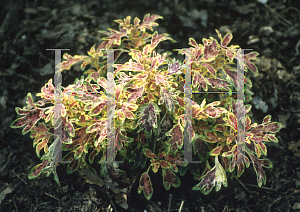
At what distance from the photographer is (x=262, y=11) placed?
2.58 metres

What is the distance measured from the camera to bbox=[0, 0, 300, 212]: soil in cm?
168

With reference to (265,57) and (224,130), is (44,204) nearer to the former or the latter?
(224,130)

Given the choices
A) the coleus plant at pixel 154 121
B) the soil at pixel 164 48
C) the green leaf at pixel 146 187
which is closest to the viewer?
the coleus plant at pixel 154 121

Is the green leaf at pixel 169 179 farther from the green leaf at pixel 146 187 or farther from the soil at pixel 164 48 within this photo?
the soil at pixel 164 48

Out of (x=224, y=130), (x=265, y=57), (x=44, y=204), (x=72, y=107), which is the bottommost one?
(x=44, y=204)

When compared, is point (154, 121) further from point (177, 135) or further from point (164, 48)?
point (164, 48)

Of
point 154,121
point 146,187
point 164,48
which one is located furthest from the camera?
point 164,48

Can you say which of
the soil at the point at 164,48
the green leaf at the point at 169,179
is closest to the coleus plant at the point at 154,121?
the green leaf at the point at 169,179

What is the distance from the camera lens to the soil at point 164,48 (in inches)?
66.0

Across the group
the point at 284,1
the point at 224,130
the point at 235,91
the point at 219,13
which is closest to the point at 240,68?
the point at 235,91

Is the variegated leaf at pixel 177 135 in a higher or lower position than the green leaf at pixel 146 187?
higher

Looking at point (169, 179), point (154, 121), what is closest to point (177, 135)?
point (154, 121)

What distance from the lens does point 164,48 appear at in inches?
95.5

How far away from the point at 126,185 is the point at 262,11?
6.61ft
